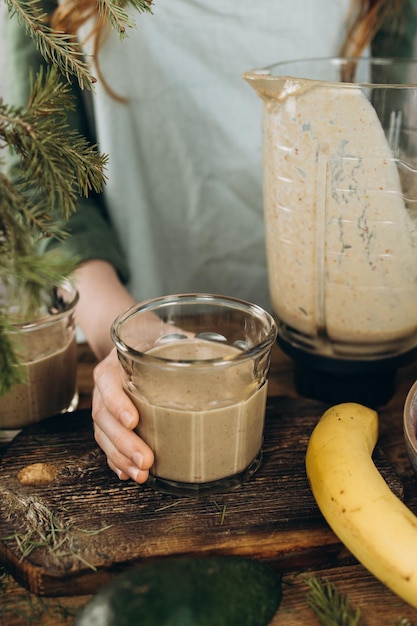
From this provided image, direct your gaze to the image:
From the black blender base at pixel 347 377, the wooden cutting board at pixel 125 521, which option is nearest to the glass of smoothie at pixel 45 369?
the wooden cutting board at pixel 125 521

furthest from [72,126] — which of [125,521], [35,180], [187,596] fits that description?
[187,596]

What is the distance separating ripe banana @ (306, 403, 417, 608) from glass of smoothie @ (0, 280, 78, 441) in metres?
0.31

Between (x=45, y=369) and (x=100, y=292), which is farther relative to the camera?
(x=100, y=292)

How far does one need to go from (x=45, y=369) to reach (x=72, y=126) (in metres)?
0.47

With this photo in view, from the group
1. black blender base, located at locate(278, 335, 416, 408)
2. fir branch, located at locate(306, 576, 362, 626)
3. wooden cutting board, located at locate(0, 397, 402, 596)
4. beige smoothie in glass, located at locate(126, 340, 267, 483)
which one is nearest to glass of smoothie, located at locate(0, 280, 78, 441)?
wooden cutting board, located at locate(0, 397, 402, 596)

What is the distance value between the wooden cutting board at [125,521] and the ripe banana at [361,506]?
35 mm

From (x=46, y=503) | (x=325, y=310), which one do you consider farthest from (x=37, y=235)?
(x=325, y=310)

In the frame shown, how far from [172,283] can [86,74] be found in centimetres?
70

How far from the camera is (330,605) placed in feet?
1.83

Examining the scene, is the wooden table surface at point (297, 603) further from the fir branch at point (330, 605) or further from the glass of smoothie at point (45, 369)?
the glass of smoothie at point (45, 369)

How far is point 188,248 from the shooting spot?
121 cm

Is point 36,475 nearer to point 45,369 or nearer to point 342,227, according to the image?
point 45,369

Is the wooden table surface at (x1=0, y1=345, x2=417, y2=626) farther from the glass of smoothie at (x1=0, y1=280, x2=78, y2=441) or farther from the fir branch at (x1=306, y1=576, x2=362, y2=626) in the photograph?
the glass of smoothie at (x1=0, y1=280, x2=78, y2=441)

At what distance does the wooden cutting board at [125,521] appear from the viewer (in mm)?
589
